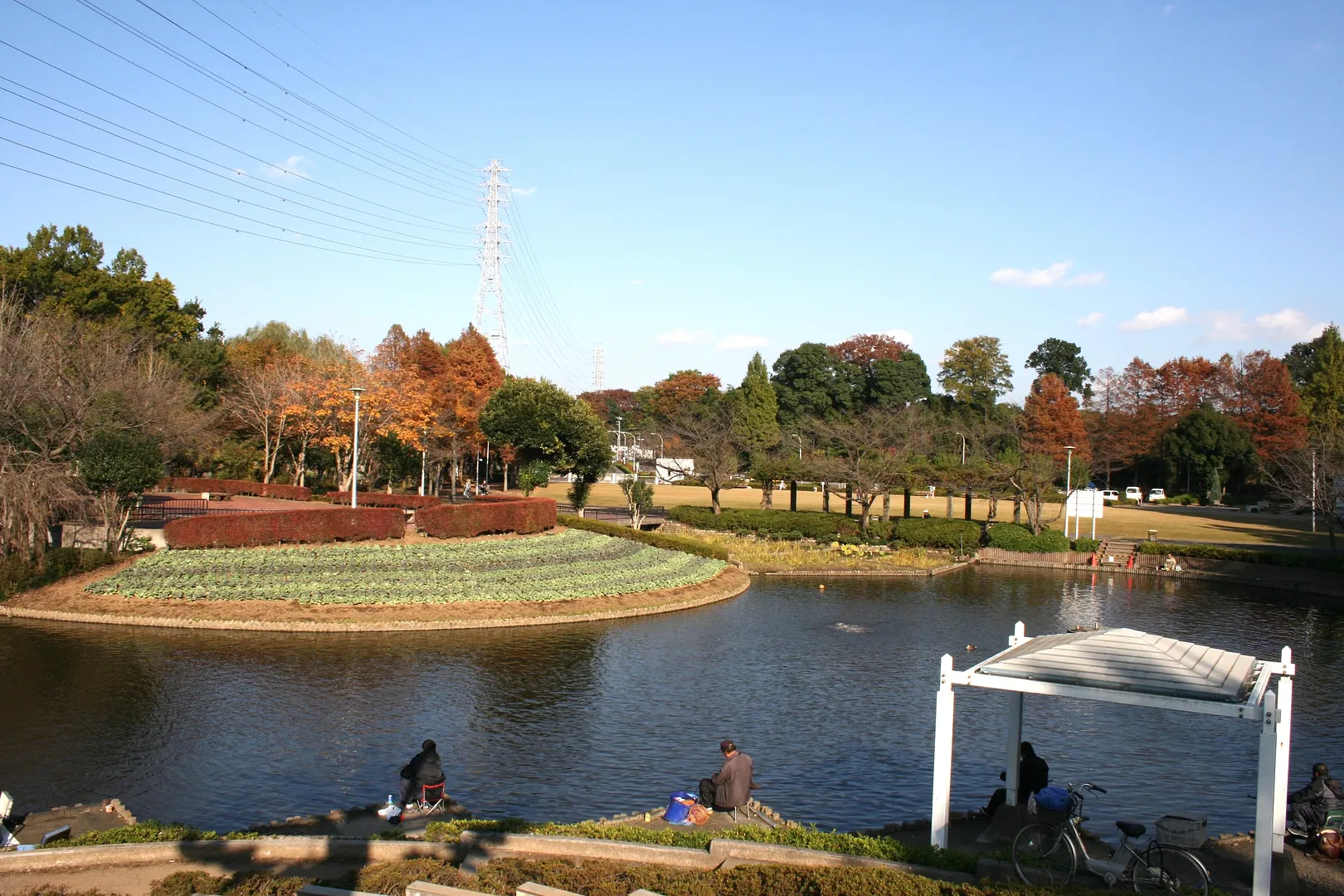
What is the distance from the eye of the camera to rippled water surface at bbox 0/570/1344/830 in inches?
622

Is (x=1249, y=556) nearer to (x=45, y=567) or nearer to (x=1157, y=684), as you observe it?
(x=1157, y=684)

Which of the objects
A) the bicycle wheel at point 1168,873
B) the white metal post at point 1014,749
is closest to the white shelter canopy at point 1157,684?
the bicycle wheel at point 1168,873

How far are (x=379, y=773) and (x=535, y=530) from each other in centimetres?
2360

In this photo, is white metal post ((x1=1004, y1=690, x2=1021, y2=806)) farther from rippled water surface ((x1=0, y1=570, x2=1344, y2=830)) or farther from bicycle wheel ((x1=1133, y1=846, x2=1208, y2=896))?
bicycle wheel ((x1=1133, y1=846, x2=1208, y2=896))

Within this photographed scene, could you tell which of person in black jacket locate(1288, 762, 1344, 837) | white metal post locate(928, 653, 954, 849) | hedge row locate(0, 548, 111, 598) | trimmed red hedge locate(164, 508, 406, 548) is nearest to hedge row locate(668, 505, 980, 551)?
trimmed red hedge locate(164, 508, 406, 548)

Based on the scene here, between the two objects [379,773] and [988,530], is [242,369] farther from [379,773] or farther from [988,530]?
[379,773]

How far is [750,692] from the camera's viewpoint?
2272 centimetres

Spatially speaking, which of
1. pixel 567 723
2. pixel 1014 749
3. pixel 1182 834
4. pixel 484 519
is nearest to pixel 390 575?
pixel 484 519

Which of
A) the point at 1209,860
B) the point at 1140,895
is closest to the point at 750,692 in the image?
the point at 1209,860

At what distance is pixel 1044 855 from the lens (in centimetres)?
1080

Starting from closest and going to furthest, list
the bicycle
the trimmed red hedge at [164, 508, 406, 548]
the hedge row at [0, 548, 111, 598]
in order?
the bicycle
the hedge row at [0, 548, 111, 598]
the trimmed red hedge at [164, 508, 406, 548]

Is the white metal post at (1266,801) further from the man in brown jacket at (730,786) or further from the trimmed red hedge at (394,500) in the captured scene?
the trimmed red hedge at (394,500)

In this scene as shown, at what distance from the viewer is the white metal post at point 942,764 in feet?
38.6

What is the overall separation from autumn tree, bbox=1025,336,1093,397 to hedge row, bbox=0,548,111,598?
10986cm
